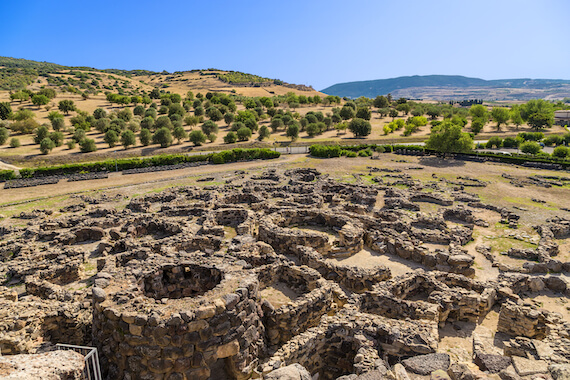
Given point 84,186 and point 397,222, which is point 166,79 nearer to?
point 84,186

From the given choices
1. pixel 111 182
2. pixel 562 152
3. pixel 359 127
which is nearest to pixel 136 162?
pixel 111 182

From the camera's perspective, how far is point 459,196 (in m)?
32.9

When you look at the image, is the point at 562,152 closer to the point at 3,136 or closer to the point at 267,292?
the point at 267,292

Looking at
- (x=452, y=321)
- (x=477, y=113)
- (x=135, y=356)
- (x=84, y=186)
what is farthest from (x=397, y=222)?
(x=477, y=113)

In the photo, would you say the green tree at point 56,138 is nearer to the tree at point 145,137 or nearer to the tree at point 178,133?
the tree at point 145,137

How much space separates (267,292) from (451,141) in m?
48.3

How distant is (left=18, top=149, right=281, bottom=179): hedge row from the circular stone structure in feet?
130

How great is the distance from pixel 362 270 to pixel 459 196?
68.0 ft

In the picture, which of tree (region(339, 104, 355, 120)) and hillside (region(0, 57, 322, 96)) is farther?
hillside (region(0, 57, 322, 96))

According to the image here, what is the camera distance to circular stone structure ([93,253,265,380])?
979 cm

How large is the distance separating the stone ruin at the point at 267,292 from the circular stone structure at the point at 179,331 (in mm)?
41

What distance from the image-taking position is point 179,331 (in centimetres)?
972

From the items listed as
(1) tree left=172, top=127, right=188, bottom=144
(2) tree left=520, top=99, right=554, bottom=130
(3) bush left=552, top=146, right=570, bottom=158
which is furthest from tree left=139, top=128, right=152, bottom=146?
(2) tree left=520, top=99, right=554, bottom=130

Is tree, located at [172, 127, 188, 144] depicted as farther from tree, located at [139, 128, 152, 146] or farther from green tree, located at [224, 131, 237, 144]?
green tree, located at [224, 131, 237, 144]
